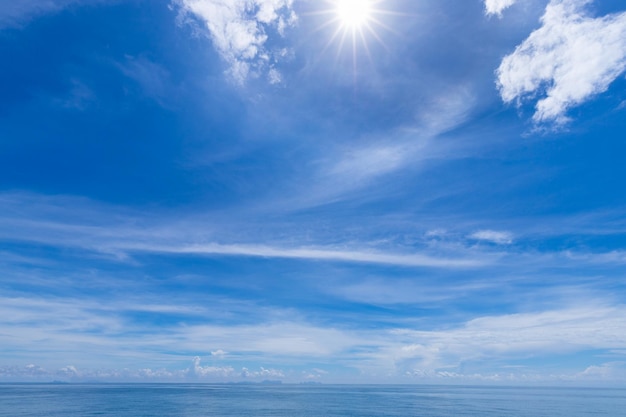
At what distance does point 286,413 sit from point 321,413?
14563 mm

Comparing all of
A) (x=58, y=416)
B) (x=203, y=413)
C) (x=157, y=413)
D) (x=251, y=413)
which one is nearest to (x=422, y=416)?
(x=251, y=413)

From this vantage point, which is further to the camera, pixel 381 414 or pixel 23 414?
pixel 381 414

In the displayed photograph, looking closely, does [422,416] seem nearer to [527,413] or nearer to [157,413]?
[527,413]

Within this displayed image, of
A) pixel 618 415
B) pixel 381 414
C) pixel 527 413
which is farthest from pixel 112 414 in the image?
pixel 618 415

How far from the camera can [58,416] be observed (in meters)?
139

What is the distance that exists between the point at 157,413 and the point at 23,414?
48418mm

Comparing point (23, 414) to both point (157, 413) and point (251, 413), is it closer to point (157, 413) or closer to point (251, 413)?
point (157, 413)

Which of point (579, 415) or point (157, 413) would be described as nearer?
point (157, 413)

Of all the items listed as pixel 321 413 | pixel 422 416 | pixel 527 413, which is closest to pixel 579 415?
pixel 527 413

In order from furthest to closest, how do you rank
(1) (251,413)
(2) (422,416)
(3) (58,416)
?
(1) (251,413)
(2) (422,416)
(3) (58,416)

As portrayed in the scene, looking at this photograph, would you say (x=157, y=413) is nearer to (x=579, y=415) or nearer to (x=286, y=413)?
(x=286, y=413)

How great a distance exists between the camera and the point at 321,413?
518 feet

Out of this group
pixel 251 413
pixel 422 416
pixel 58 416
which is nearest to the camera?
pixel 58 416

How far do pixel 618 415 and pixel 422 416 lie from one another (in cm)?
9446
